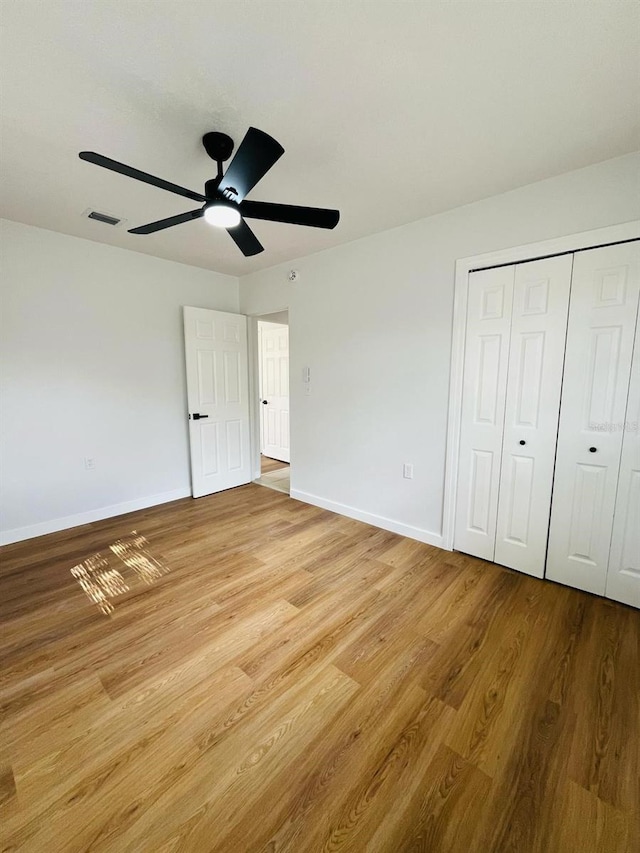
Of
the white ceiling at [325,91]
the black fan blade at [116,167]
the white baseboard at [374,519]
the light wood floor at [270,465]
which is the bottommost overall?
the light wood floor at [270,465]

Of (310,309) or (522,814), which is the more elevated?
(310,309)

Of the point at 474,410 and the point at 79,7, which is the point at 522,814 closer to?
the point at 474,410

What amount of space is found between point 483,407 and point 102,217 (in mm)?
3219

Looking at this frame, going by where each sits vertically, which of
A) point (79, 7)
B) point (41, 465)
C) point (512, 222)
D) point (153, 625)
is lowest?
point (153, 625)

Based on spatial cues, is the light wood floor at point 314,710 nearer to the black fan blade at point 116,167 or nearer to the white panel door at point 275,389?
the black fan blade at point 116,167

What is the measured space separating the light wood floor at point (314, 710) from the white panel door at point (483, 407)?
1.02 feet

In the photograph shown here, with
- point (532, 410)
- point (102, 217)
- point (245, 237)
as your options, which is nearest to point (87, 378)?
point (102, 217)

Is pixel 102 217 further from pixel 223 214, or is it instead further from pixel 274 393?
pixel 274 393

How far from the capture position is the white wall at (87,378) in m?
2.88

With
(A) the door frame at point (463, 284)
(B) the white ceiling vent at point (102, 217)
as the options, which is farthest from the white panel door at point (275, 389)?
(A) the door frame at point (463, 284)

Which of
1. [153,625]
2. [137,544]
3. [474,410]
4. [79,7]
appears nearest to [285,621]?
[153,625]

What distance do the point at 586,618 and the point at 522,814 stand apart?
126 cm

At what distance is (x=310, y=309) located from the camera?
3.52 metres

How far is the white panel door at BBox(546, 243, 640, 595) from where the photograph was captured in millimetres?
1996
